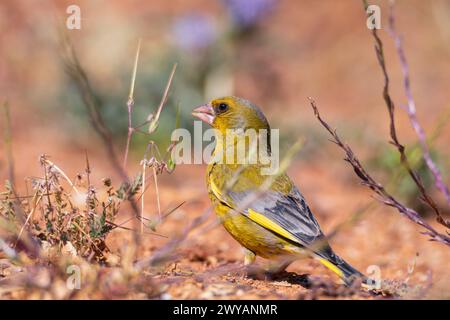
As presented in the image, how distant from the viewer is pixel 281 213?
4.66 meters

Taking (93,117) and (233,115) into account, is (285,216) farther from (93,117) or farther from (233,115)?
(93,117)

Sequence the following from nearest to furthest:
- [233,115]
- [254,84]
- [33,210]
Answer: [33,210] < [233,115] < [254,84]

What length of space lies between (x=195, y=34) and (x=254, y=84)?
237 centimetres

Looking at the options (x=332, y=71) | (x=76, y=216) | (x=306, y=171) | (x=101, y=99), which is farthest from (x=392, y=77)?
(x=76, y=216)

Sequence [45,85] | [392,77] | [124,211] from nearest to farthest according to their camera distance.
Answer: [124,211], [45,85], [392,77]

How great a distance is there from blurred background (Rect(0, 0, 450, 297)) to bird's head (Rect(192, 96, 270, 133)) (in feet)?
4.00

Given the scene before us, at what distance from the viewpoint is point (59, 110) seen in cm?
1001

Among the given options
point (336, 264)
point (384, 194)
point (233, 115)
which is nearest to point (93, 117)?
point (384, 194)

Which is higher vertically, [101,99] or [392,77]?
[392,77]

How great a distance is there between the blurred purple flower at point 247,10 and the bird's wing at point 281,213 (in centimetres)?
473
